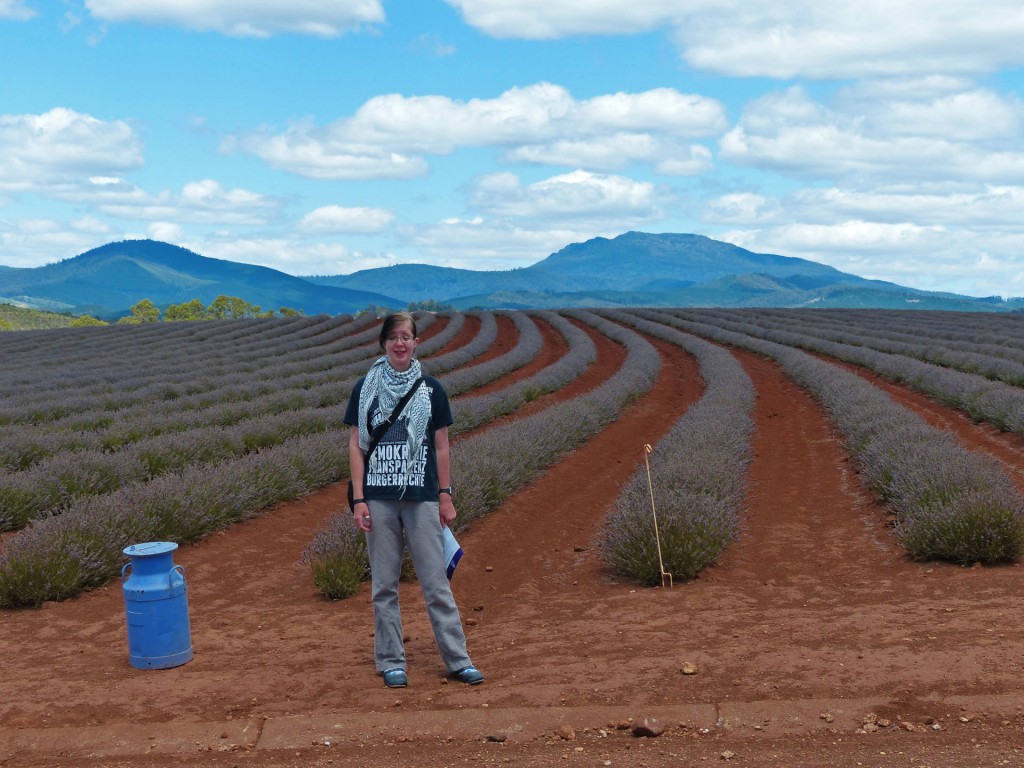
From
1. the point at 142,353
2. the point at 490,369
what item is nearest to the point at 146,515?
the point at 490,369

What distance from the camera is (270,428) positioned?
1296 centimetres

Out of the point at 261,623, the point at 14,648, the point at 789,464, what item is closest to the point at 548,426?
the point at 789,464

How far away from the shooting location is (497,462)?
10.1 m

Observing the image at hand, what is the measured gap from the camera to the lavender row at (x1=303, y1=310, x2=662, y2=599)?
720 centimetres

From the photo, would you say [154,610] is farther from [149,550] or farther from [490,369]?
[490,369]

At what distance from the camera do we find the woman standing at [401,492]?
495 centimetres

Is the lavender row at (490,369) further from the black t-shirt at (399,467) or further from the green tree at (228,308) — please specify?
the green tree at (228,308)

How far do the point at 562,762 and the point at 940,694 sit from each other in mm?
1735

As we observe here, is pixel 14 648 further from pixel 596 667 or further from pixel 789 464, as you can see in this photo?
pixel 789 464

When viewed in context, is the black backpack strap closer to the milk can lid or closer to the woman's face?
the woman's face

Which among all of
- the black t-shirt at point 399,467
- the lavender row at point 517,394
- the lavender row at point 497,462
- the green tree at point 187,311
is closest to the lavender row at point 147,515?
the lavender row at point 497,462

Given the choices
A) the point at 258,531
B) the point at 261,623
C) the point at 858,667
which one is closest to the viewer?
the point at 858,667

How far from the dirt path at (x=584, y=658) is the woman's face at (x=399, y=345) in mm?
1619

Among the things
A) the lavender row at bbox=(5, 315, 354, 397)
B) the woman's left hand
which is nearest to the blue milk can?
the woman's left hand
